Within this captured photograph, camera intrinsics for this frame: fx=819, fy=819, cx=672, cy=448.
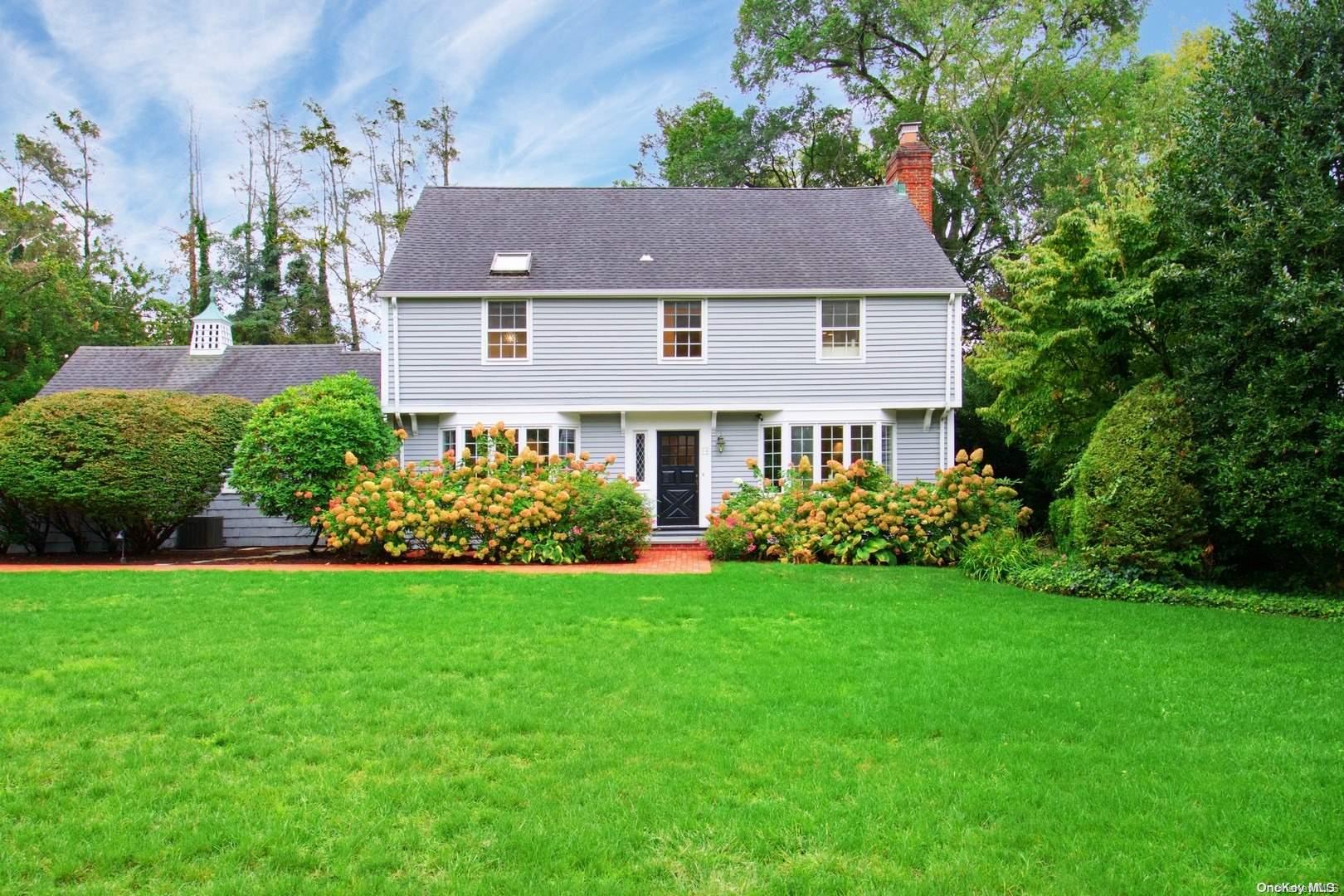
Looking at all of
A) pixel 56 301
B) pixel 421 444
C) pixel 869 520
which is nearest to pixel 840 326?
pixel 869 520

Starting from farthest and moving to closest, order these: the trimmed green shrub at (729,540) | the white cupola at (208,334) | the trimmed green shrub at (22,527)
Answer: the white cupola at (208,334), the trimmed green shrub at (22,527), the trimmed green shrub at (729,540)

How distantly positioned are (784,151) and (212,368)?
19322mm

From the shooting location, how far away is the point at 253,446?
13273 millimetres

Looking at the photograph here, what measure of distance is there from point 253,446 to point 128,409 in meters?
2.04

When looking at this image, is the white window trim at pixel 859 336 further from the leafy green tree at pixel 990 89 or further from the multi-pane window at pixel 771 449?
the leafy green tree at pixel 990 89

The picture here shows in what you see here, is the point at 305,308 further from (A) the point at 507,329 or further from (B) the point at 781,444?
(B) the point at 781,444

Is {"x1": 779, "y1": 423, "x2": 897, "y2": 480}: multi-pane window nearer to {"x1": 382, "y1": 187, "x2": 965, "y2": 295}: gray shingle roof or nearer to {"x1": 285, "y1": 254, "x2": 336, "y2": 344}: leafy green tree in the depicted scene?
{"x1": 382, "y1": 187, "x2": 965, "y2": 295}: gray shingle roof

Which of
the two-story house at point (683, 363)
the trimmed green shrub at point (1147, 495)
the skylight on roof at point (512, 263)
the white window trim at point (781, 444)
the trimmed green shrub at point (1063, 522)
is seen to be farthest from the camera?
the skylight on roof at point (512, 263)

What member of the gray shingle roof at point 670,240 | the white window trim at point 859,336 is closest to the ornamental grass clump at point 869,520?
the white window trim at point 859,336

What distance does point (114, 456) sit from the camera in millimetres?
12820

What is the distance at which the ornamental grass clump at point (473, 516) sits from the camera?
41.4 feet

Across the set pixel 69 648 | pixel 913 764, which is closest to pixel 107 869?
pixel 913 764

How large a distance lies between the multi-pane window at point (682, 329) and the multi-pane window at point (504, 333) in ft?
9.16

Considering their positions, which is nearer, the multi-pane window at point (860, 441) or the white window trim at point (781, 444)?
the white window trim at point (781, 444)
